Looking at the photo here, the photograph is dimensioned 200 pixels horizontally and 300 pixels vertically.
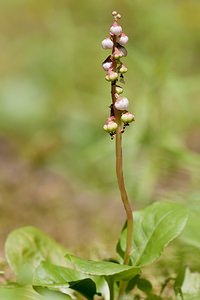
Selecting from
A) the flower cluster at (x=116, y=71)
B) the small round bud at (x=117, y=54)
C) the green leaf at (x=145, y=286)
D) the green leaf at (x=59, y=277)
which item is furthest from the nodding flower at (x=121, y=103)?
the green leaf at (x=145, y=286)

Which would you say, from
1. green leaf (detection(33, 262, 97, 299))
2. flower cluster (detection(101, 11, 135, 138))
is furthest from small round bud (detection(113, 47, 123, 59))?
green leaf (detection(33, 262, 97, 299))

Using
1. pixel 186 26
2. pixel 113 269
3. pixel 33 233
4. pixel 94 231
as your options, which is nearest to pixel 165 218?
pixel 113 269

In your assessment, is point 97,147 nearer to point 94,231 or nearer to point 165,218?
point 94,231

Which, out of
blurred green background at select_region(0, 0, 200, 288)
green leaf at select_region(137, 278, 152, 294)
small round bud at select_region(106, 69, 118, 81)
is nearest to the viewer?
small round bud at select_region(106, 69, 118, 81)

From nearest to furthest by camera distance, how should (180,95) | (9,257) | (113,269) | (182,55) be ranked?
(113,269) < (9,257) < (180,95) < (182,55)

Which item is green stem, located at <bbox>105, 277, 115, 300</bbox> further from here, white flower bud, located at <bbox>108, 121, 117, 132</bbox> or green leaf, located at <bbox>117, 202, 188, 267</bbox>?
white flower bud, located at <bbox>108, 121, 117, 132</bbox>
